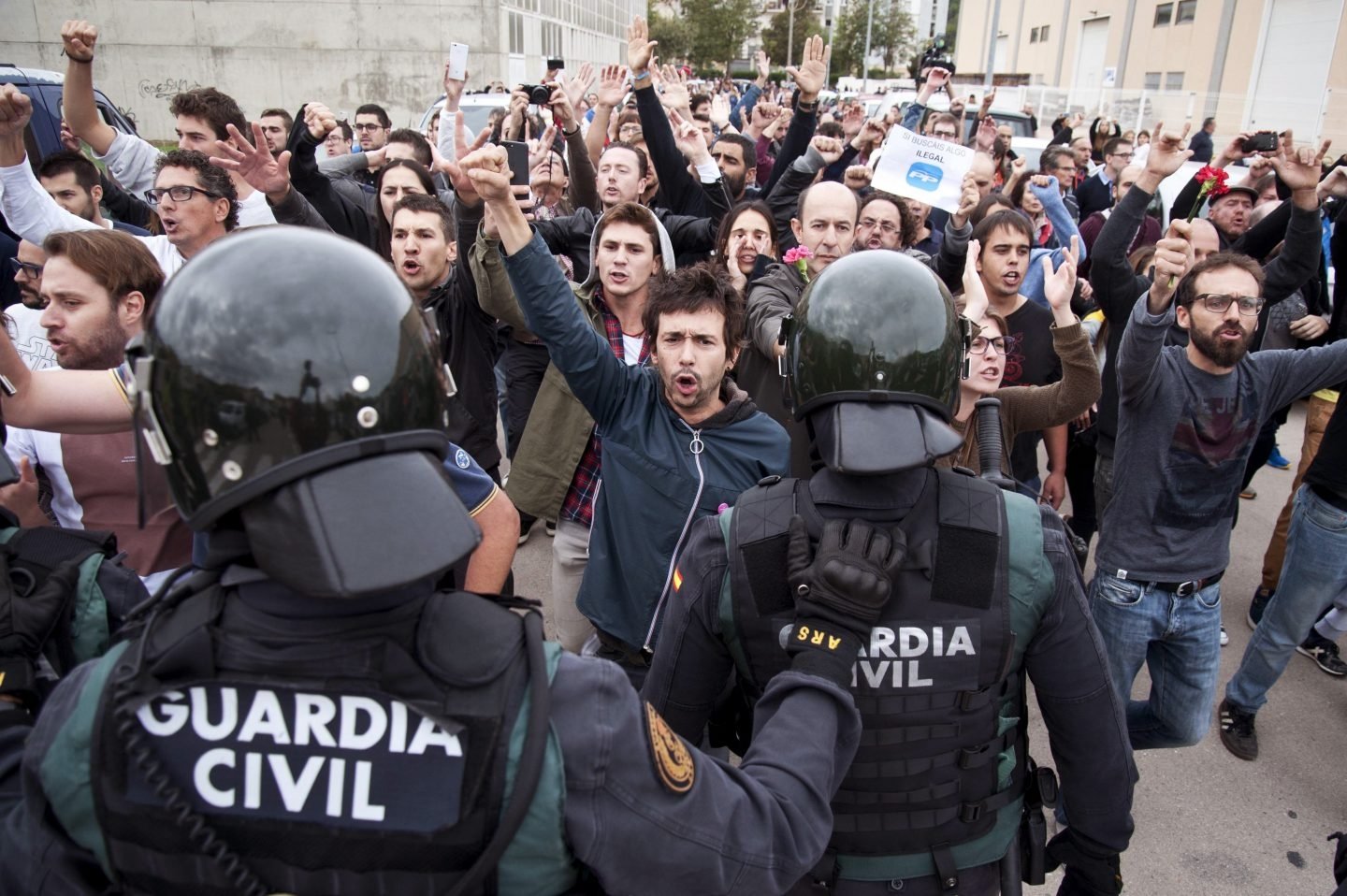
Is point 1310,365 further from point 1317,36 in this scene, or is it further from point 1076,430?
point 1317,36

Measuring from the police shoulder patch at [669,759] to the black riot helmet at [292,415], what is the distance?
0.37m

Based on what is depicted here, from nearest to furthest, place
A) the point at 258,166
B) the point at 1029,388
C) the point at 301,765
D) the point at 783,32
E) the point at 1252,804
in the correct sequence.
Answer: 1. the point at 301,765
2. the point at 1029,388
3. the point at 1252,804
4. the point at 258,166
5. the point at 783,32

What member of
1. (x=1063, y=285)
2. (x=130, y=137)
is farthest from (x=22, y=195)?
(x=1063, y=285)

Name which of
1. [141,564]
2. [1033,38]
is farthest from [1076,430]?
[1033,38]

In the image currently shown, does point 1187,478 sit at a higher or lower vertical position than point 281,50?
lower

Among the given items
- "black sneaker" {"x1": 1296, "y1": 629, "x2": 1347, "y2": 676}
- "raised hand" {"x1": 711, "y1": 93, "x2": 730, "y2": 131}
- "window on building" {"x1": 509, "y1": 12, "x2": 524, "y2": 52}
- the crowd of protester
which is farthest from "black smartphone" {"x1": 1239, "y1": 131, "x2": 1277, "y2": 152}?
"window on building" {"x1": 509, "y1": 12, "x2": 524, "y2": 52}

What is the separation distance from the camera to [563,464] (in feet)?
10.8

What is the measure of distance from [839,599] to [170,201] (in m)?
3.37

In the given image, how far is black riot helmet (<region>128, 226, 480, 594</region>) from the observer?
1.04 m

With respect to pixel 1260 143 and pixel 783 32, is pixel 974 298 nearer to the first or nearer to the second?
pixel 1260 143

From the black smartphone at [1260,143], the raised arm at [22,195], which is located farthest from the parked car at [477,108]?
the black smartphone at [1260,143]

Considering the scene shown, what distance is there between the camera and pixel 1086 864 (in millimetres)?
1910

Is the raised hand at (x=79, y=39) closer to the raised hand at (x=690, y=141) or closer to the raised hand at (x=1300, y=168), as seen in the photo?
the raised hand at (x=690, y=141)

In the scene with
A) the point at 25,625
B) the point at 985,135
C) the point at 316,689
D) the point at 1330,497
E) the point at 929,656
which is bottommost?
the point at 1330,497
